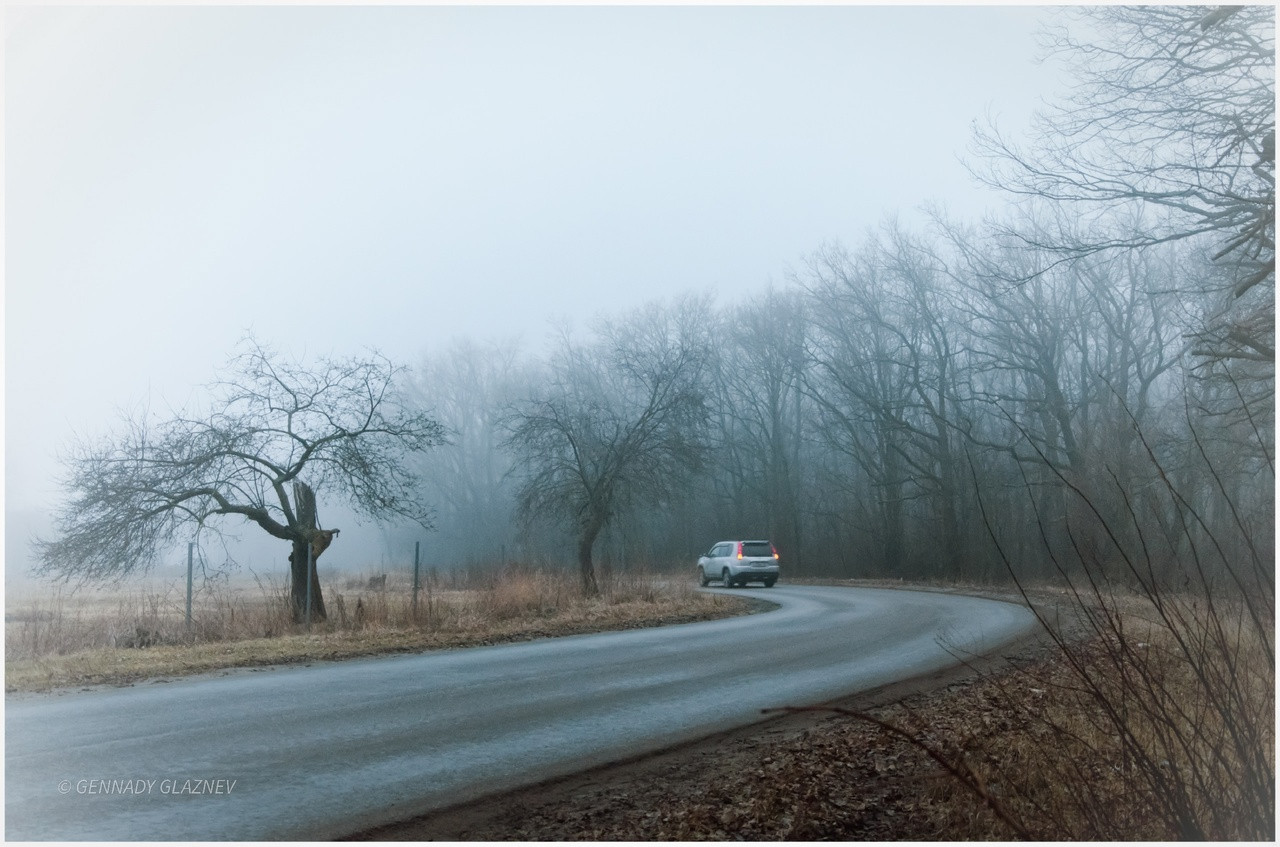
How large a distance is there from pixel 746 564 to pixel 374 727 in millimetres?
26543

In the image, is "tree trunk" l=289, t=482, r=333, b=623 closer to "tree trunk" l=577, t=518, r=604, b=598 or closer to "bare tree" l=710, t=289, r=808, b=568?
"tree trunk" l=577, t=518, r=604, b=598

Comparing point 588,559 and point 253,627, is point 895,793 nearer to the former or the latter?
point 253,627

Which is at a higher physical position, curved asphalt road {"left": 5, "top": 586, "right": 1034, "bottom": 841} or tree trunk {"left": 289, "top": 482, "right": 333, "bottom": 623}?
tree trunk {"left": 289, "top": 482, "right": 333, "bottom": 623}

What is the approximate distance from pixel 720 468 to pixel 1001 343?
68.0ft

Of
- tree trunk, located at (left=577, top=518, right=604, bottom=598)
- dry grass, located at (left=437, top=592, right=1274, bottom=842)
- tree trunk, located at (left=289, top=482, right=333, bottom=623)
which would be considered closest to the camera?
dry grass, located at (left=437, top=592, right=1274, bottom=842)

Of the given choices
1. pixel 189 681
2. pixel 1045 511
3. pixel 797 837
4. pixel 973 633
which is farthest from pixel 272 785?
pixel 1045 511

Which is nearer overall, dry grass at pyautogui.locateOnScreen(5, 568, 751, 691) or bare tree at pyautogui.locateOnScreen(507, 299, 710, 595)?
A: dry grass at pyautogui.locateOnScreen(5, 568, 751, 691)

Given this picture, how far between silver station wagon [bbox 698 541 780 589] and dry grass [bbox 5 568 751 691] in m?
10.7

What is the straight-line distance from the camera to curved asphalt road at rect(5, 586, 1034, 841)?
229 inches

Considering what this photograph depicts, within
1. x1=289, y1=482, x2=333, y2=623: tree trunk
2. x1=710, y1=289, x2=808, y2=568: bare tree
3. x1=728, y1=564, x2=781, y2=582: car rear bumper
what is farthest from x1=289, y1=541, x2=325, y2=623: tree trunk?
x1=710, y1=289, x2=808, y2=568: bare tree

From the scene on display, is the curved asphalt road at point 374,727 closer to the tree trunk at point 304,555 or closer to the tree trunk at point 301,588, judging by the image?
the tree trunk at point 301,588

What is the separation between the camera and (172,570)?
19.1m

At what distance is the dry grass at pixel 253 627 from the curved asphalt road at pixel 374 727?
4.85 feet

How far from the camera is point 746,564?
1341 inches
